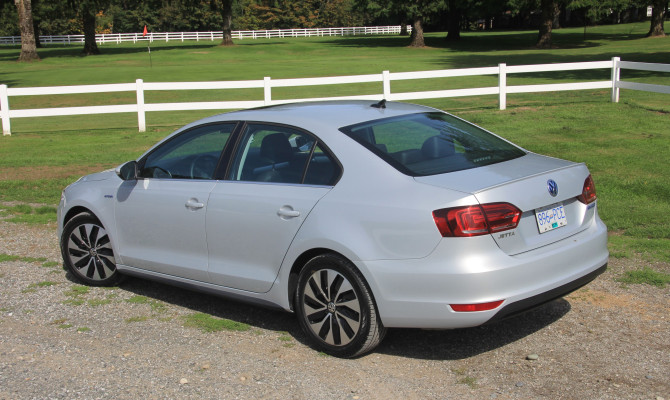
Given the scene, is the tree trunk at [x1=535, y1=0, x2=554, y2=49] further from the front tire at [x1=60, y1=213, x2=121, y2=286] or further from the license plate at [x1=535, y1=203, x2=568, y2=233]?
the license plate at [x1=535, y1=203, x2=568, y2=233]

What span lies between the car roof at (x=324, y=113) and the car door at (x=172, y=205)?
0.23m

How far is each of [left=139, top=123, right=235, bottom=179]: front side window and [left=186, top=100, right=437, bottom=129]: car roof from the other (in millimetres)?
111

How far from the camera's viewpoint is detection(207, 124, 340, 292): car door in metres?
5.29

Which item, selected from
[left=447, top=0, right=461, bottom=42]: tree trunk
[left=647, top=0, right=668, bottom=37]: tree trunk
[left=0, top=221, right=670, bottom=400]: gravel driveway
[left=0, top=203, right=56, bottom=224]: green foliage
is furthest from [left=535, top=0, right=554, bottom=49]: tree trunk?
[left=0, top=221, right=670, bottom=400]: gravel driveway

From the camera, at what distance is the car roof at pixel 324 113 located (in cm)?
557

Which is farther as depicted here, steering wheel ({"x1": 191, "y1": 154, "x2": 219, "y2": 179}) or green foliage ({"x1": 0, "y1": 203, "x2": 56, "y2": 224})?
green foliage ({"x1": 0, "y1": 203, "x2": 56, "y2": 224})

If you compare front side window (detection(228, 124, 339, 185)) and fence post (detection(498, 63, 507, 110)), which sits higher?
front side window (detection(228, 124, 339, 185))

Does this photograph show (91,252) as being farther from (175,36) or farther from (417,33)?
(175,36)

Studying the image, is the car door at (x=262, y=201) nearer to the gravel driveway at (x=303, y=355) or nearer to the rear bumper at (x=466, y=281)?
the gravel driveway at (x=303, y=355)

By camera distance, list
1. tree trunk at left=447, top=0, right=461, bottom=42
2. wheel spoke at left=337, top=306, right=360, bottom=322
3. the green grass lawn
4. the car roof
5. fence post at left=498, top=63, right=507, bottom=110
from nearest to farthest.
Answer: wheel spoke at left=337, top=306, right=360, bottom=322, the car roof, the green grass lawn, fence post at left=498, top=63, right=507, bottom=110, tree trunk at left=447, top=0, right=461, bottom=42

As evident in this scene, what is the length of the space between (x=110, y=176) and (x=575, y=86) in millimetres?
17095

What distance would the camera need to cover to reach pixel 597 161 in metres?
12.6

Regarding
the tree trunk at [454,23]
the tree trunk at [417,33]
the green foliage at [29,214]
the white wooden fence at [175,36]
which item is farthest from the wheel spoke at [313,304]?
the white wooden fence at [175,36]

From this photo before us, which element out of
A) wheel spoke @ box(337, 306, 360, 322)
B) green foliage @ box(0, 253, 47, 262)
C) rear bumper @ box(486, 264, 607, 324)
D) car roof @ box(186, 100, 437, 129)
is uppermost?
car roof @ box(186, 100, 437, 129)
